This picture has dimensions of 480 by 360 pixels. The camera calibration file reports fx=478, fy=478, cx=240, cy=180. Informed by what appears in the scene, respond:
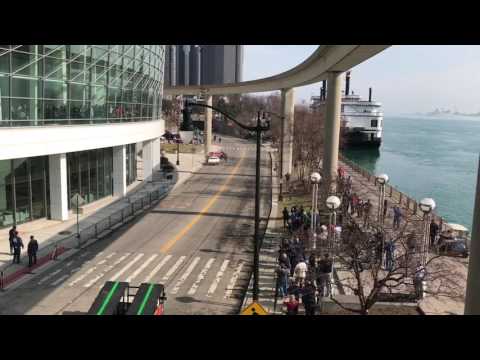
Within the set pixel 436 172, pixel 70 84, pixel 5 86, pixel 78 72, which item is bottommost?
pixel 436 172

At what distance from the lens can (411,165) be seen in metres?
78.9

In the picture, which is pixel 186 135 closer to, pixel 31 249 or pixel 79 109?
pixel 31 249

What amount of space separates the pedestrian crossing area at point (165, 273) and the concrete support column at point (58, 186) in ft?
22.3

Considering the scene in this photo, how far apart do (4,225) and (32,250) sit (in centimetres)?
678

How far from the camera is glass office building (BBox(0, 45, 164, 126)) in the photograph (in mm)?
21781

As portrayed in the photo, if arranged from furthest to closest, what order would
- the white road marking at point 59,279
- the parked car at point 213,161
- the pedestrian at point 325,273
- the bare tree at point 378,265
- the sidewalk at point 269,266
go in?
the parked car at point 213,161, the white road marking at point 59,279, the sidewalk at point 269,266, the pedestrian at point 325,273, the bare tree at point 378,265

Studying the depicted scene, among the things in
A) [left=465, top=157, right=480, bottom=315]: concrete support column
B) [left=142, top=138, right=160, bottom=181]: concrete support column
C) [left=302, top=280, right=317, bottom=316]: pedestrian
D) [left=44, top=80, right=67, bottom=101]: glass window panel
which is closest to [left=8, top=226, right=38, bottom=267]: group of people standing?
[left=44, top=80, right=67, bottom=101]: glass window panel

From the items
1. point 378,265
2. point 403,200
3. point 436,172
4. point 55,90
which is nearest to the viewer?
point 378,265

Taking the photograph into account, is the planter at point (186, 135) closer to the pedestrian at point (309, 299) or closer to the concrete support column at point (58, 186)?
the pedestrian at point (309, 299)

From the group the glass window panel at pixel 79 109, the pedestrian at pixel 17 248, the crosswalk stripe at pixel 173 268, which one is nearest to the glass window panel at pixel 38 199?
the glass window panel at pixel 79 109

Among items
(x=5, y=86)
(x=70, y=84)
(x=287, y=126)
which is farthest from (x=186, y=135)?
(x=287, y=126)

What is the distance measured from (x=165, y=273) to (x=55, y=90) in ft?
40.8

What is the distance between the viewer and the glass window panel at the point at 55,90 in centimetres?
2406

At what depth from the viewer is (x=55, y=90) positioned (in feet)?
80.7
